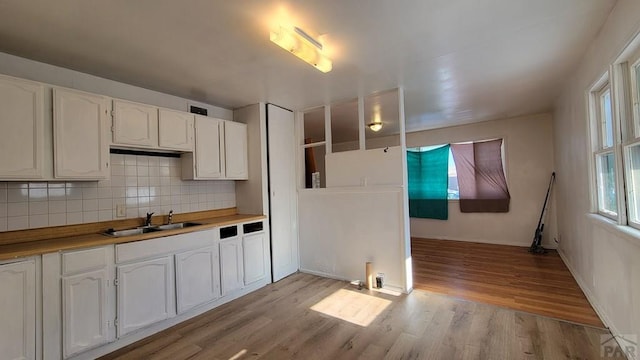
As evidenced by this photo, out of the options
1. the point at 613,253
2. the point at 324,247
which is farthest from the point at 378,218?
the point at 613,253

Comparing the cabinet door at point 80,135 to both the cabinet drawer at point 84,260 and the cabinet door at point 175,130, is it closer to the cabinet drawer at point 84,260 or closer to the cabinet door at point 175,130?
the cabinet door at point 175,130

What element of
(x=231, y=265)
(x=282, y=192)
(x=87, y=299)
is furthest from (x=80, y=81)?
(x=282, y=192)

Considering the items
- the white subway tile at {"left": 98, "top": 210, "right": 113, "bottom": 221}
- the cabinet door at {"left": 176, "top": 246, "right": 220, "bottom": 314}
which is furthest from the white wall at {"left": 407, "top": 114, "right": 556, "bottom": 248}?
the white subway tile at {"left": 98, "top": 210, "right": 113, "bottom": 221}

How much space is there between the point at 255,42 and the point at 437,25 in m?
1.34

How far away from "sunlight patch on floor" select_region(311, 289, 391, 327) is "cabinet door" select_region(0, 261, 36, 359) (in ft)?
7.07

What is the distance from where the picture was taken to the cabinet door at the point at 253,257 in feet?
10.9

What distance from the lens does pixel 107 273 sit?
2.21 m

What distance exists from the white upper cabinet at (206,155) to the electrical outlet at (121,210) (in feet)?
2.21

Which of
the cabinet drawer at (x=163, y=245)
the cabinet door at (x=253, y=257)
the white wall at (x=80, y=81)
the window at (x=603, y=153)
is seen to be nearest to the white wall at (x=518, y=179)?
the window at (x=603, y=153)

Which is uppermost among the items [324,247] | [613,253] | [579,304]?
[613,253]

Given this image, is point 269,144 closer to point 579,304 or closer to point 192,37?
point 192,37

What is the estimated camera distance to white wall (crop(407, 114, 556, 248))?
492cm

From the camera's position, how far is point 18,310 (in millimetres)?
1828

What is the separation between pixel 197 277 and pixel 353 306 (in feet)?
5.31
